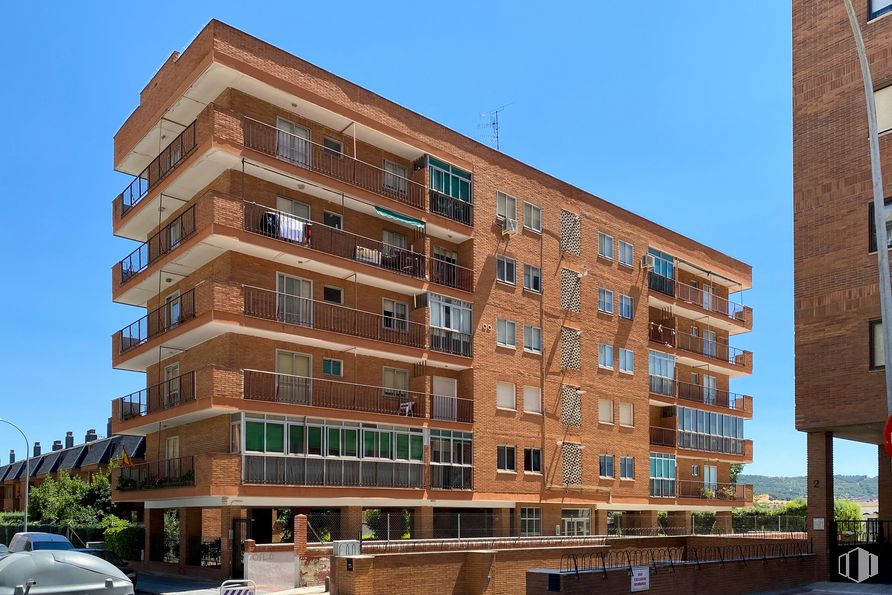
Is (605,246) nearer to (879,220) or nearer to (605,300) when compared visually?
(605,300)

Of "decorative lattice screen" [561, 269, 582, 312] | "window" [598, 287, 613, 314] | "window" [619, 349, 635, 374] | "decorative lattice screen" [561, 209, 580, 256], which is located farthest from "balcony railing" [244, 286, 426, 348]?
"window" [619, 349, 635, 374]

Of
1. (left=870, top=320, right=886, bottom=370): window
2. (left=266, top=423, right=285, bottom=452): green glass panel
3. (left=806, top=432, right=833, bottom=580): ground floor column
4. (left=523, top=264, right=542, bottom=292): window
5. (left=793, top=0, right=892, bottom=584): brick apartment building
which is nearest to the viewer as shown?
(left=870, top=320, right=886, bottom=370): window

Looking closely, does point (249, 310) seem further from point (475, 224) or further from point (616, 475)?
point (616, 475)

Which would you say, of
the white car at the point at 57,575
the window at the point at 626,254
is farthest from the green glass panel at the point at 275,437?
the window at the point at 626,254

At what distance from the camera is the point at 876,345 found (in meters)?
26.5

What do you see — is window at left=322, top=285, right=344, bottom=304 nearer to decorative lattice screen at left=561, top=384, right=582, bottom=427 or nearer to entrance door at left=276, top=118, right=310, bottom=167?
entrance door at left=276, top=118, right=310, bottom=167

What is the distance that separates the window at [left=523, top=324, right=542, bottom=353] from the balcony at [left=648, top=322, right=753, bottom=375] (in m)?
10.3

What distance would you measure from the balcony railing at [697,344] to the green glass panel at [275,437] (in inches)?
1005

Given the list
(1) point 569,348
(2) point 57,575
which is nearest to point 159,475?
(1) point 569,348

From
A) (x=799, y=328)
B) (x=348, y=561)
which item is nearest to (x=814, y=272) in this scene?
(x=799, y=328)

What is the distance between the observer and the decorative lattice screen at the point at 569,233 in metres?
45.5

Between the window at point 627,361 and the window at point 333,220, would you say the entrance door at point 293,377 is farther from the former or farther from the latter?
the window at point 627,361

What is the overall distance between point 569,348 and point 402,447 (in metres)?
12.0

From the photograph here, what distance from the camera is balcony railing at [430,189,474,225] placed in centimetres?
3916
